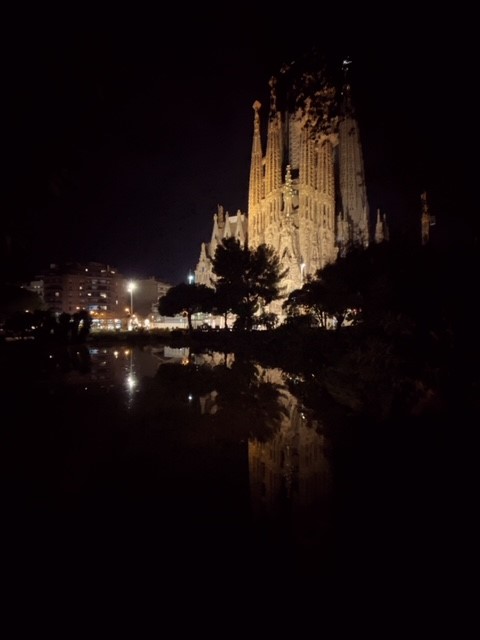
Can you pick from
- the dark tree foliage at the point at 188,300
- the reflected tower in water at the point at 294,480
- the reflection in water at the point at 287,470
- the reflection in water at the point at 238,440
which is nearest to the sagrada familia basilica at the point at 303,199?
the dark tree foliage at the point at 188,300

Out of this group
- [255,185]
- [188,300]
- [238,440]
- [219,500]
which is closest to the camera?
[219,500]

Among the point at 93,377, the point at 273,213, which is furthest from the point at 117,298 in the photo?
the point at 93,377

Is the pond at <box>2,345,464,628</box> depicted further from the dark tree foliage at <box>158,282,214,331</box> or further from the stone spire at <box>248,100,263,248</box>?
the stone spire at <box>248,100,263,248</box>

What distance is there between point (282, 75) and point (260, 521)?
6166mm

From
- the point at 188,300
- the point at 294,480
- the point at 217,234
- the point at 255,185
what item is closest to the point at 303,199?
the point at 255,185

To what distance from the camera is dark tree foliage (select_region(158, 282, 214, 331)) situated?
1447 inches

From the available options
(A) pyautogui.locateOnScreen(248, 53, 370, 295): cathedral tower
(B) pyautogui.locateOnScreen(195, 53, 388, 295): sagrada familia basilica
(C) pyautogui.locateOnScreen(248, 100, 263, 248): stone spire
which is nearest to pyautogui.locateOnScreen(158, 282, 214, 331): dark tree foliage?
(A) pyautogui.locateOnScreen(248, 53, 370, 295): cathedral tower

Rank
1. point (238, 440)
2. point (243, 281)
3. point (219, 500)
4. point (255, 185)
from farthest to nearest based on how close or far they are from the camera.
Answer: point (255, 185), point (243, 281), point (238, 440), point (219, 500)

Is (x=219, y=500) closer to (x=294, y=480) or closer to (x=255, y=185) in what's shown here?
(x=294, y=480)

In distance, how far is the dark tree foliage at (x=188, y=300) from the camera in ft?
121

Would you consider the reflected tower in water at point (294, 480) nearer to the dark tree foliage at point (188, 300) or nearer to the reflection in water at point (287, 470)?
the reflection in water at point (287, 470)

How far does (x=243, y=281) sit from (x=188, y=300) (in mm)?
6145

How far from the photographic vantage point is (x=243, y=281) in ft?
116

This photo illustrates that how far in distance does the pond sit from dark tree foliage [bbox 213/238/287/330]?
85.2 feet
